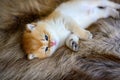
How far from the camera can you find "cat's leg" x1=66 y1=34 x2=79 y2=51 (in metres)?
1.06

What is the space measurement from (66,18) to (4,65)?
0.39 m

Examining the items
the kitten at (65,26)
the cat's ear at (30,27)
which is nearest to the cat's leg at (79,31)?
the kitten at (65,26)

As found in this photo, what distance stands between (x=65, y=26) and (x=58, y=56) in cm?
23

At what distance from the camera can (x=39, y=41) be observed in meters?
1.13

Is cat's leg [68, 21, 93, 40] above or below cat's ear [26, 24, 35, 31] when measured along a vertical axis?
below

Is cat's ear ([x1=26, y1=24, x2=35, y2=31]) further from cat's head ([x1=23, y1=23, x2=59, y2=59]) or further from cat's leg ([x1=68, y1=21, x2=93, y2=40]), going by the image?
cat's leg ([x1=68, y1=21, x2=93, y2=40])

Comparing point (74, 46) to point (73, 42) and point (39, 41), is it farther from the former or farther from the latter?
point (39, 41)

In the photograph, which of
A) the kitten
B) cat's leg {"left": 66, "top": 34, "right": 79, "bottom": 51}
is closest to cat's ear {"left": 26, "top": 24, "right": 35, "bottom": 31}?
the kitten

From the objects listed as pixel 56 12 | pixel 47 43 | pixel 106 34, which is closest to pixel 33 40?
pixel 47 43

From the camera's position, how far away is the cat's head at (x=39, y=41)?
1089 mm

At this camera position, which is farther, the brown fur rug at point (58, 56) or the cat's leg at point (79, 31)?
the cat's leg at point (79, 31)

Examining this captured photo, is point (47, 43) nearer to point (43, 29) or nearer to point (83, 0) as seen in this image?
point (43, 29)

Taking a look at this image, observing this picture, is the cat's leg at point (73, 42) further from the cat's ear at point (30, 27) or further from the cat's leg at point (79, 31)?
the cat's ear at point (30, 27)

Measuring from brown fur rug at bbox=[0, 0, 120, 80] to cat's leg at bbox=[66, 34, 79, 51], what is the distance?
19mm
